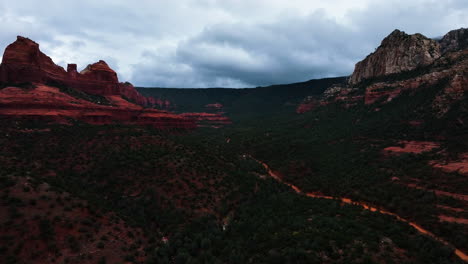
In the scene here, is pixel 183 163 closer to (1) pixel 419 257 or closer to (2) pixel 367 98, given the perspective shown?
(1) pixel 419 257

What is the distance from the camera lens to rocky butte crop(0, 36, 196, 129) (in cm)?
4981

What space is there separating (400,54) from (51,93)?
402ft

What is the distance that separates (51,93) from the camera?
58625mm

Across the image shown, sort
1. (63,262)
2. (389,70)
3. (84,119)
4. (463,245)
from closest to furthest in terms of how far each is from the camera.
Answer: (63,262) → (463,245) → (84,119) → (389,70)

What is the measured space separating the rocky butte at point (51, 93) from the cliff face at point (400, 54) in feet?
315

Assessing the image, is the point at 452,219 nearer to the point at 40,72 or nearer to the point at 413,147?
the point at 413,147

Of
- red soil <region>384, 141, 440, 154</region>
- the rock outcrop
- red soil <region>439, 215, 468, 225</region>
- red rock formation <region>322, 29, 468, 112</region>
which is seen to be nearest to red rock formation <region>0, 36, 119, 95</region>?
red soil <region>439, 215, 468, 225</region>

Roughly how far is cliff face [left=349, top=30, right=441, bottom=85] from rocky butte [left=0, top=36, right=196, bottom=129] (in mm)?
96092

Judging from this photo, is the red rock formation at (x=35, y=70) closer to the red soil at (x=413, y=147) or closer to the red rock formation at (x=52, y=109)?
the red rock formation at (x=52, y=109)

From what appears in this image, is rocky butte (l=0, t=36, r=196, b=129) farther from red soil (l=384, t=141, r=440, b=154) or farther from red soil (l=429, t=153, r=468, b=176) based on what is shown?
red soil (l=429, t=153, r=468, b=176)

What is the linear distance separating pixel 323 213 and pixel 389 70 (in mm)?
95676

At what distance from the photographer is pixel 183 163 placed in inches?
1630

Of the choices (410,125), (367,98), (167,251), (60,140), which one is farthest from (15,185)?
(367,98)

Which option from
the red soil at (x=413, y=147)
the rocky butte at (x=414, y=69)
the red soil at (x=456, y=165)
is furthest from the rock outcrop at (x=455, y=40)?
the red soil at (x=456, y=165)
